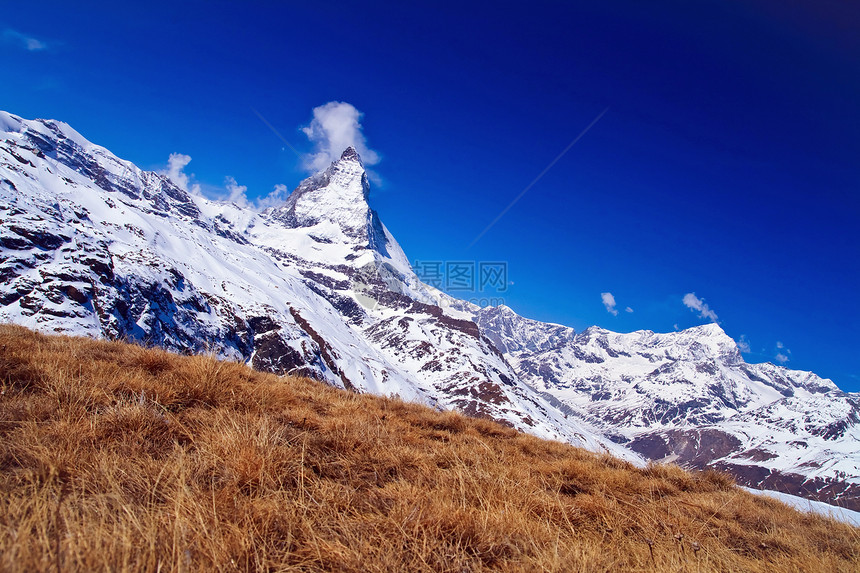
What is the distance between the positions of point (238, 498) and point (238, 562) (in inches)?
24.7

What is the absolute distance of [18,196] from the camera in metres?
110

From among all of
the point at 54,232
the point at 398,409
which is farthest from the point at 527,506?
the point at 54,232

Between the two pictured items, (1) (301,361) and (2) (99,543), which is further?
(1) (301,361)

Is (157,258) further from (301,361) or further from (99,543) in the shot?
(99,543)

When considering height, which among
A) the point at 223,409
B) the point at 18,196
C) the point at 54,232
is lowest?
the point at 223,409

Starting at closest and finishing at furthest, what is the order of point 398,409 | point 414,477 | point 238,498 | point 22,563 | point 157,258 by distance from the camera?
point 22,563
point 238,498
point 414,477
point 398,409
point 157,258

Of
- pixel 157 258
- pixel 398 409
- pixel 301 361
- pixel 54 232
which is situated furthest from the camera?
pixel 301 361

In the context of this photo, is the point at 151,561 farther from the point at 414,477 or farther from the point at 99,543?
the point at 414,477

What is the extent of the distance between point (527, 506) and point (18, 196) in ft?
539

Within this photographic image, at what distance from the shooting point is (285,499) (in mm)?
2428

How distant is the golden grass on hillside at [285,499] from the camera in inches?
73.4

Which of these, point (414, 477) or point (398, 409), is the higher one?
point (398, 409)

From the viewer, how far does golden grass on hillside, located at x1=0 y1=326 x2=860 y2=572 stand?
1.87 m

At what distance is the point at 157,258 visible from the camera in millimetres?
125625
